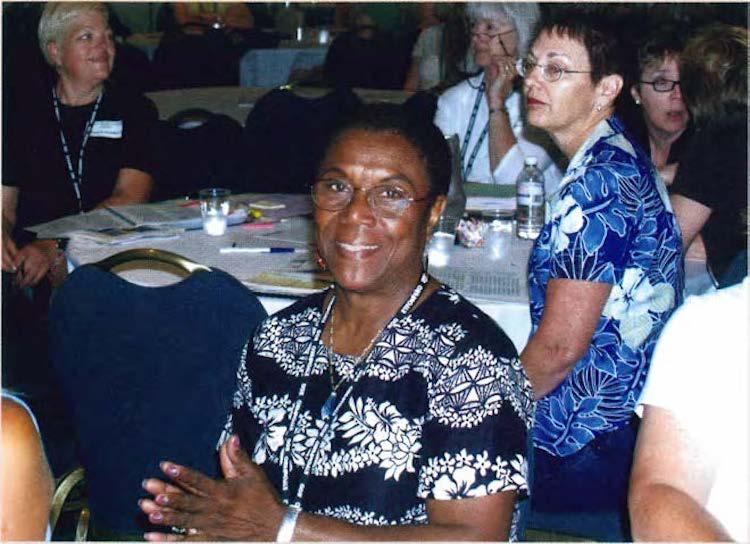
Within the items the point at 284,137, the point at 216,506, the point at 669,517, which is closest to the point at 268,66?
the point at 284,137

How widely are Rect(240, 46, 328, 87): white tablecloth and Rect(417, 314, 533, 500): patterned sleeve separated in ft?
23.3

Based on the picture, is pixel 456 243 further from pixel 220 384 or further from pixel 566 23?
pixel 220 384

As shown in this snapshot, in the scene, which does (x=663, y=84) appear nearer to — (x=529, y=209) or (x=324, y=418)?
(x=529, y=209)

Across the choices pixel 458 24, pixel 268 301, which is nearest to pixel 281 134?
pixel 458 24

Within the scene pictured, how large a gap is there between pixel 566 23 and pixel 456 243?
73 cm

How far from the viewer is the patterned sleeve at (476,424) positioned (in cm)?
153

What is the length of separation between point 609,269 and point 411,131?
69cm

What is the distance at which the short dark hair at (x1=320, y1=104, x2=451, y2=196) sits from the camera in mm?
1767

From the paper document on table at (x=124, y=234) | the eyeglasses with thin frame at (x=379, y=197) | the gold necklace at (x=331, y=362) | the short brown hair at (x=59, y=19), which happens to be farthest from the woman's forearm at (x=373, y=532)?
the short brown hair at (x=59, y=19)

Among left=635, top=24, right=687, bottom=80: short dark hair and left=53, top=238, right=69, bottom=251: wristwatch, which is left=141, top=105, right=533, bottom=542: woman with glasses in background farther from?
left=635, top=24, right=687, bottom=80: short dark hair

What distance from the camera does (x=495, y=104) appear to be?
4.21 metres

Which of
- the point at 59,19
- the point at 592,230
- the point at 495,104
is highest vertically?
the point at 59,19

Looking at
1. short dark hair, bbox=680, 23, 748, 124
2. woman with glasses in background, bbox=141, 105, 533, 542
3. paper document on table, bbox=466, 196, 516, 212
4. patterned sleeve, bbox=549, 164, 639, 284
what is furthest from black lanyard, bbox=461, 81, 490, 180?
woman with glasses in background, bbox=141, 105, 533, 542

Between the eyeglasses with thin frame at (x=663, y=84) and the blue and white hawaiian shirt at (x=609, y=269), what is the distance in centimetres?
156
